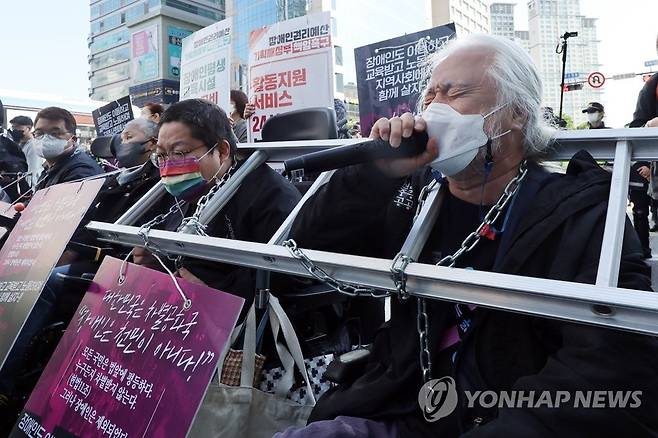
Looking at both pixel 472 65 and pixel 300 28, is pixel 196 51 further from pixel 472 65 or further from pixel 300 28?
pixel 472 65

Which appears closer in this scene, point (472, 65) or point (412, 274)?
point (412, 274)

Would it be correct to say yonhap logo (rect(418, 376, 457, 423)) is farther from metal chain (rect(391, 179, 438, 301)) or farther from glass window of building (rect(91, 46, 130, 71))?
glass window of building (rect(91, 46, 130, 71))

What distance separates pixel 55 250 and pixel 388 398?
148 cm

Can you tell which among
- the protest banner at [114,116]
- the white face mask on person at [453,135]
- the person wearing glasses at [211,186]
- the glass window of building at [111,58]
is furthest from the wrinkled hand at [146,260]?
the glass window of building at [111,58]

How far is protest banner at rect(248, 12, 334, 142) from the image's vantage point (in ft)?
15.2

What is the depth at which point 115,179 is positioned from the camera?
305 cm

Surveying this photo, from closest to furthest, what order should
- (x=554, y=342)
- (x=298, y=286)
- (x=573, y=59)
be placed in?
(x=554, y=342) → (x=298, y=286) → (x=573, y=59)

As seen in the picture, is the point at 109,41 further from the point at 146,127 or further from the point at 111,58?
the point at 146,127

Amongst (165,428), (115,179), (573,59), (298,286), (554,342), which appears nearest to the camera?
(554,342)

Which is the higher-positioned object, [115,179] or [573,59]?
[573,59]

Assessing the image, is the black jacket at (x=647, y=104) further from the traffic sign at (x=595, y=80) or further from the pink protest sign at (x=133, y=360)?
the traffic sign at (x=595, y=80)

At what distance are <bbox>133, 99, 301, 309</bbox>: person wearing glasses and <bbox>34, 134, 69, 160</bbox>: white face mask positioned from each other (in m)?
2.43

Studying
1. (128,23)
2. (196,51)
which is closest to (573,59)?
(196,51)

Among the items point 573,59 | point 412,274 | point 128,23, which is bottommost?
point 412,274
